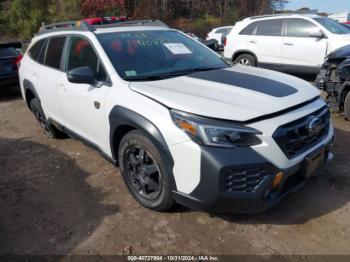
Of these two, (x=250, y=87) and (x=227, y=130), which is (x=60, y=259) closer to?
(x=227, y=130)

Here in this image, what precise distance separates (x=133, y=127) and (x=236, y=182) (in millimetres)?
1104

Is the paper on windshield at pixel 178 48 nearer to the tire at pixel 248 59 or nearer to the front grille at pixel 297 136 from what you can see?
the front grille at pixel 297 136

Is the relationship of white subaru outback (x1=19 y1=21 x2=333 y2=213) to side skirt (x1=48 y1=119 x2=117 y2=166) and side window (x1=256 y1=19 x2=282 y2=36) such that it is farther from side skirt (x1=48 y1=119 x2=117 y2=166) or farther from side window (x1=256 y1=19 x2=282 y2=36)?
side window (x1=256 y1=19 x2=282 y2=36)

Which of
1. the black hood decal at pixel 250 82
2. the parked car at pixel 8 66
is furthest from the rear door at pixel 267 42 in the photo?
the parked car at pixel 8 66

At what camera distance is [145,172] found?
3.28m

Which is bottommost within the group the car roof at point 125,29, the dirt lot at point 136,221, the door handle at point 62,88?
the dirt lot at point 136,221

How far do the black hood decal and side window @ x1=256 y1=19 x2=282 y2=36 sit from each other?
19.4 feet

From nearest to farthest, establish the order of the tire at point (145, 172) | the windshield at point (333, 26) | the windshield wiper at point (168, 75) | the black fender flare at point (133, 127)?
the black fender flare at point (133, 127), the tire at point (145, 172), the windshield wiper at point (168, 75), the windshield at point (333, 26)

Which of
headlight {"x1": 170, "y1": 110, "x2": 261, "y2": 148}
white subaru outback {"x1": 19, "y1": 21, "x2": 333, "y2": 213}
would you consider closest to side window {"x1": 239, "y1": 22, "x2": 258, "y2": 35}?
white subaru outback {"x1": 19, "y1": 21, "x2": 333, "y2": 213}

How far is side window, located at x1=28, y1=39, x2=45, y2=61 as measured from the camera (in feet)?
17.4

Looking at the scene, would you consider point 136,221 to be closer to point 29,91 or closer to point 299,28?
point 29,91

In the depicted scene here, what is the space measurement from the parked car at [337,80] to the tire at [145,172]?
3.70 m

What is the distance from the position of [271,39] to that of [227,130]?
7.08 metres

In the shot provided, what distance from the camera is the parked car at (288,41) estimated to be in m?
8.27
